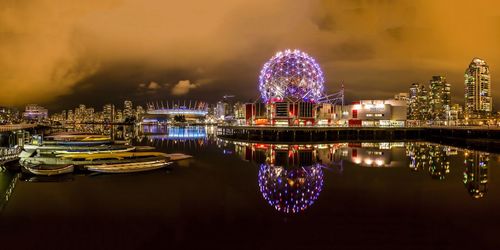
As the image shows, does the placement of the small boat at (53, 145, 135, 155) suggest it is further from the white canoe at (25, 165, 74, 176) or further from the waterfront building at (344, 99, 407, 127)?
the waterfront building at (344, 99, 407, 127)

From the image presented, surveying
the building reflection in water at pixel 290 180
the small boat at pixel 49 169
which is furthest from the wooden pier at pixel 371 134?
the small boat at pixel 49 169

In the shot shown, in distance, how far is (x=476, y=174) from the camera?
95.9ft

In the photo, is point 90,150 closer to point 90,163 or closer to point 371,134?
point 90,163

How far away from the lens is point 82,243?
43.2 ft

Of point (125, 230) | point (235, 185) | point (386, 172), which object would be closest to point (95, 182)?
point (235, 185)

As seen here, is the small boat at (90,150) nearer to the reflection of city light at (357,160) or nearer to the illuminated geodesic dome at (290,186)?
the illuminated geodesic dome at (290,186)

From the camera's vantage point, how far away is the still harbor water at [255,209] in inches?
534

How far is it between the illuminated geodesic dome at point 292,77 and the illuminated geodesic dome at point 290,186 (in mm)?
50988

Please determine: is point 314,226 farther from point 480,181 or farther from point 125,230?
point 480,181

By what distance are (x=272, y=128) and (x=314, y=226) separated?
169 feet

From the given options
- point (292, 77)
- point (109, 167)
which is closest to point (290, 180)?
point (109, 167)

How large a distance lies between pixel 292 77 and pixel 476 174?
54124 mm

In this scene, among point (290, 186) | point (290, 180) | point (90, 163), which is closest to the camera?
point (290, 186)

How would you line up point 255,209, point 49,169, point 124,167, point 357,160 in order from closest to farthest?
point 255,209
point 49,169
point 124,167
point 357,160
